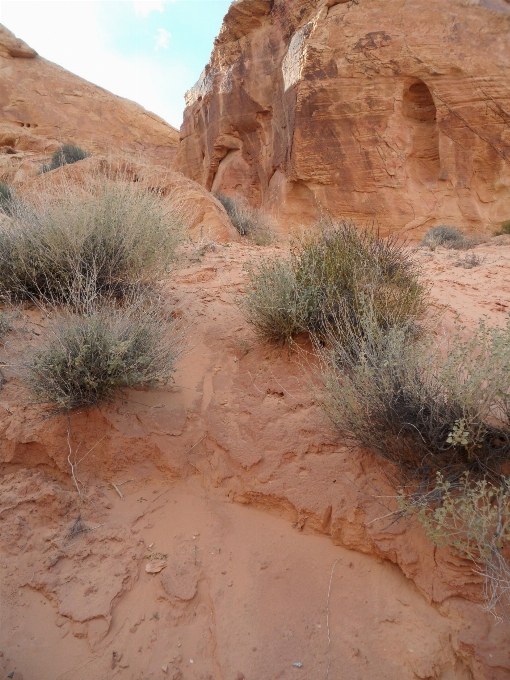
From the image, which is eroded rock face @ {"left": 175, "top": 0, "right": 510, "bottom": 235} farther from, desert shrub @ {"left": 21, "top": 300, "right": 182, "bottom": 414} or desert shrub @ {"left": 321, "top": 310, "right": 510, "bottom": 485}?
desert shrub @ {"left": 321, "top": 310, "right": 510, "bottom": 485}

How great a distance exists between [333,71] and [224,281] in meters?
8.38

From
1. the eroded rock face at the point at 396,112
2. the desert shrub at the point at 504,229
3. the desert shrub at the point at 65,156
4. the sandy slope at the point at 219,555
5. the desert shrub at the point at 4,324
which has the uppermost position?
the eroded rock face at the point at 396,112

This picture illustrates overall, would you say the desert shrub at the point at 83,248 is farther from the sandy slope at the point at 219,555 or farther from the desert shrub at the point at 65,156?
the desert shrub at the point at 65,156

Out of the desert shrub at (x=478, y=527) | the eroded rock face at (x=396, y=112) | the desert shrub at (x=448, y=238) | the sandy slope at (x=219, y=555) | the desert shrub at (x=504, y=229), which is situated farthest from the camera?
the desert shrub at (x=504, y=229)

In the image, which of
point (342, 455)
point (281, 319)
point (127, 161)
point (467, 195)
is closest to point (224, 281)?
point (281, 319)

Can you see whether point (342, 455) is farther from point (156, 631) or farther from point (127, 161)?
point (127, 161)

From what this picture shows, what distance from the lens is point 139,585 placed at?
6.38 feet

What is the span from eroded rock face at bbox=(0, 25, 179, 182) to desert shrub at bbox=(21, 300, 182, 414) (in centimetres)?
1483

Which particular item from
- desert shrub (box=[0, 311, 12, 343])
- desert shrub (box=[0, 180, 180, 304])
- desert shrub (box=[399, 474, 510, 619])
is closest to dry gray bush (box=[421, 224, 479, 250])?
desert shrub (box=[0, 180, 180, 304])

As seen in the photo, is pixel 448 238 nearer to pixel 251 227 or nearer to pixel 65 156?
pixel 251 227

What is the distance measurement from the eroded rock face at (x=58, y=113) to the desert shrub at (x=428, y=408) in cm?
1593

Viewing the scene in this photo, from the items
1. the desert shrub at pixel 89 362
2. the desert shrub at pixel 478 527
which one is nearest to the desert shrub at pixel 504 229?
the desert shrub at pixel 478 527

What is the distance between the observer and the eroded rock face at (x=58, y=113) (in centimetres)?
1672

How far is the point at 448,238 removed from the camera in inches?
366
